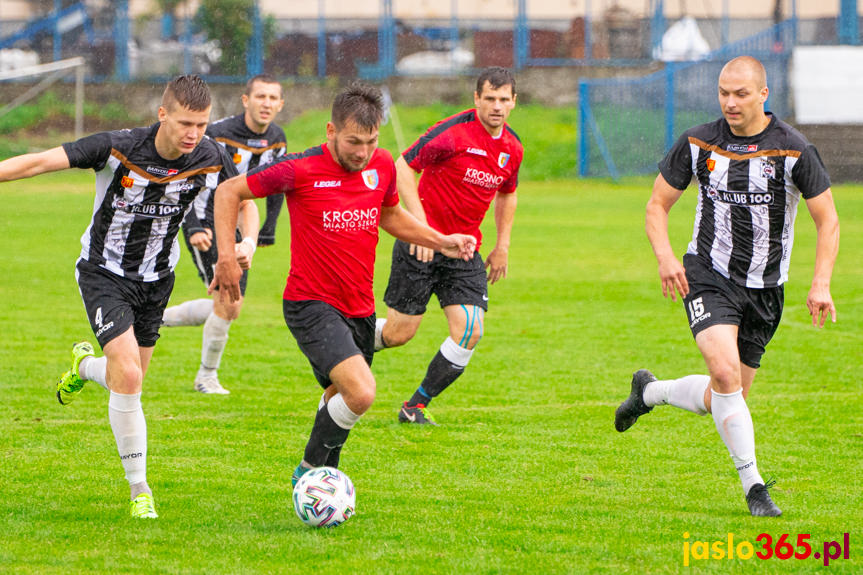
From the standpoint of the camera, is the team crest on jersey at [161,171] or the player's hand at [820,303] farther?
the team crest on jersey at [161,171]

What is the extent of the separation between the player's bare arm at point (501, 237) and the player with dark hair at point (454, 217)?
11 mm

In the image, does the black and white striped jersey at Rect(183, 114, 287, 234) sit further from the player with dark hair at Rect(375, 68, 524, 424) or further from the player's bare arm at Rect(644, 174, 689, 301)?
the player's bare arm at Rect(644, 174, 689, 301)

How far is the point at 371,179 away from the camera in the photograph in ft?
19.8

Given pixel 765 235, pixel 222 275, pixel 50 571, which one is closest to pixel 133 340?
pixel 222 275

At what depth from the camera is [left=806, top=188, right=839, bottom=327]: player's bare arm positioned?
5.96 meters

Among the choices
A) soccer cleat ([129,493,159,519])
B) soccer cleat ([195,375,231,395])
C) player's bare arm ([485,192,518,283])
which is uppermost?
player's bare arm ([485,192,518,283])

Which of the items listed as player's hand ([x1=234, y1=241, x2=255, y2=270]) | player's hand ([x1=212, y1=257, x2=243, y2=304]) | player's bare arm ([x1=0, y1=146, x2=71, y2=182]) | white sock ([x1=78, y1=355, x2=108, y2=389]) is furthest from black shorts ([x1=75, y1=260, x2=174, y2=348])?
player's bare arm ([x1=0, y1=146, x2=71, y2=182])

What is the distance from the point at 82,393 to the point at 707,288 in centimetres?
515

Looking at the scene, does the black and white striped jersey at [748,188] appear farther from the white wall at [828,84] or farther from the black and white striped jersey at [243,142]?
the white wall at [828,84]

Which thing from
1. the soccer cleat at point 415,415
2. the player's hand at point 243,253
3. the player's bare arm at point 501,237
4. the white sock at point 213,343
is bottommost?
the soccer cleat at point 415,415

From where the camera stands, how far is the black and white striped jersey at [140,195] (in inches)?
243

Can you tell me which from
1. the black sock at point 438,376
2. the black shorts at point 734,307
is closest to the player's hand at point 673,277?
the black shorts at point 734,307

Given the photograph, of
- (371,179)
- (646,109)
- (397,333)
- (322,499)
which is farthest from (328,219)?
(646,109)

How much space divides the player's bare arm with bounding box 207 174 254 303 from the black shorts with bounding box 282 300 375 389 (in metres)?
0.34
